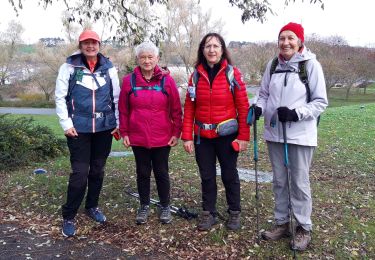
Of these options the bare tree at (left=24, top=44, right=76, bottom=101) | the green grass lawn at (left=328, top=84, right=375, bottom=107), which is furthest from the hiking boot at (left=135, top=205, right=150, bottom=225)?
the green grass lawn at (left=328, top=84, right=375, bottom=107)

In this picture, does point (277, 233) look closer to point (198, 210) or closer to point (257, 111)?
point (198, 210)

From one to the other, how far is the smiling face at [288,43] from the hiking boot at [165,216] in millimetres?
2229

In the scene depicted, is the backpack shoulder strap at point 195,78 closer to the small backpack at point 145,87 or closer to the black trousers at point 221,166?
the small backpack at point 145,87

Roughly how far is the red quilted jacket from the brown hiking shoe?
102 centimetres

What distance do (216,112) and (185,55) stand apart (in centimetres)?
4210

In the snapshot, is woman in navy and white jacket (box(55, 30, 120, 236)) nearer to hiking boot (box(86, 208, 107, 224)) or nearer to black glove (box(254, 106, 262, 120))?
hiking boot (box(86, 208, 107, 224))

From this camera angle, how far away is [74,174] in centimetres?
441

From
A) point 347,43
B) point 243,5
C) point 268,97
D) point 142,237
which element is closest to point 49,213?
point 142,237

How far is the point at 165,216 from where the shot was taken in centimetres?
466

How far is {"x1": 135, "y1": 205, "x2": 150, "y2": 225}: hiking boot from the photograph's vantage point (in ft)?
15.3

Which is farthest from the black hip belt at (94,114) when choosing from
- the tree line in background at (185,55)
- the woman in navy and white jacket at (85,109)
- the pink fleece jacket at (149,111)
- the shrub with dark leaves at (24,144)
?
the tree line in background at (185,55)

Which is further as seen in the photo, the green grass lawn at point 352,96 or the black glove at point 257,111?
the green grass lawn at point 352,96

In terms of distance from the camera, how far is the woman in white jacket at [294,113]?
12.1 ft

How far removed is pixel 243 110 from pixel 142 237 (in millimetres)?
1786
